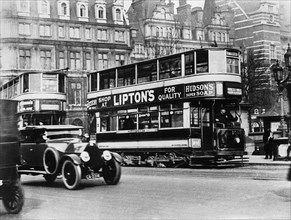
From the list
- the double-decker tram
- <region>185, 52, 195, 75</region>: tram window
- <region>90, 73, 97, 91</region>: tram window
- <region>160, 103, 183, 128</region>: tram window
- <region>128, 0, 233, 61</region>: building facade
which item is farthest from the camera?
<region>90, 73, 97, 91</region>: tram window

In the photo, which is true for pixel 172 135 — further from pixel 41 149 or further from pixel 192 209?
pixel 192 209

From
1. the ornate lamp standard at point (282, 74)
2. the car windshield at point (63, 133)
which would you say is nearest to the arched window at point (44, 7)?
the car windshield at point (63, 133)

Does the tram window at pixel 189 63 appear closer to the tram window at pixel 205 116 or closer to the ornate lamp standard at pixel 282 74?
the tram window at pixel 205 116

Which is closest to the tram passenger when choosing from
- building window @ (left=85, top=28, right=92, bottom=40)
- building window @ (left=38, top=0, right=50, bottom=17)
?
building window @ (left=85, top=28, right=92, bottom=40)

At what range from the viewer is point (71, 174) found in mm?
8109

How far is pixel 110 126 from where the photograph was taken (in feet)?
49.4

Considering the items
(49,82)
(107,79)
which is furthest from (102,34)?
(107,79)

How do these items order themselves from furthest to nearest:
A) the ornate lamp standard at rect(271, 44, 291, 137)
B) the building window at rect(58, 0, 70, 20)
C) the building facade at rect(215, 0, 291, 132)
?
the ornate lamp standard at rect(271, 44, 291, 137)
the building window at rect(58, 0, 70, 20)
the building facade at rect(215, 0, 291, 132)

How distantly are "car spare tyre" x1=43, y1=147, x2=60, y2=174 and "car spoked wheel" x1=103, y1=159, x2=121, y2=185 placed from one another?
2.85 feet

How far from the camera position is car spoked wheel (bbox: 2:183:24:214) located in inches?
225

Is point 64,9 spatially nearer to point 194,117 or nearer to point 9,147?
point 9,147

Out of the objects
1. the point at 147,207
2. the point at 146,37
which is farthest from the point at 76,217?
the point at 146,37

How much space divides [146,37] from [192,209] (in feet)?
87.2

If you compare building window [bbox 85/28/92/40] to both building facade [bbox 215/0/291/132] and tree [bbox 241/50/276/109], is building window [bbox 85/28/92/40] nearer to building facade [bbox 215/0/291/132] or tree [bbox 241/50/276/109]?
building facade [bbox 215/0/291/132]
